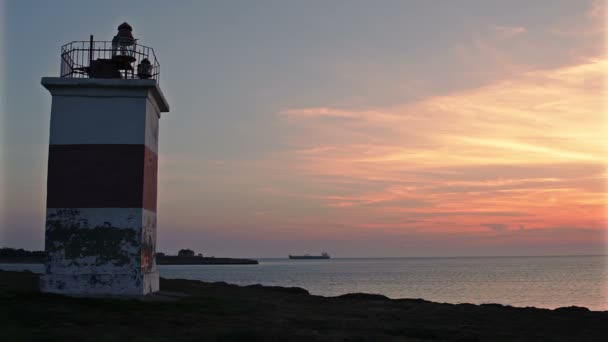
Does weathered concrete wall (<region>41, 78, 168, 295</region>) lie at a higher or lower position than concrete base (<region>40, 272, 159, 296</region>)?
higher

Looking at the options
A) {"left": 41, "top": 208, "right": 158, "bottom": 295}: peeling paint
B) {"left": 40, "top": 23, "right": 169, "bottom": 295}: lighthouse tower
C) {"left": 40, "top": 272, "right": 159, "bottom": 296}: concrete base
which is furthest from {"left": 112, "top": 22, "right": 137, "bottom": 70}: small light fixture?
{"left": 40, "top": 272, "right": 159, "bottom": 296}: concrete base

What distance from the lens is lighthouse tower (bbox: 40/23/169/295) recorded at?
2039cm

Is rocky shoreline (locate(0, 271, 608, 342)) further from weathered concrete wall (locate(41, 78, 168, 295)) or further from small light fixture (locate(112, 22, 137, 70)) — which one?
small light fixture (locate(112, 22, 137, 70))

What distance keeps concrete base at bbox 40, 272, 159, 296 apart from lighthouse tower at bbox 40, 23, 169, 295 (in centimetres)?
3

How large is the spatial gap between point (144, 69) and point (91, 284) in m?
7.54

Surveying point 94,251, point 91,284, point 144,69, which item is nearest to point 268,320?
point 91,284

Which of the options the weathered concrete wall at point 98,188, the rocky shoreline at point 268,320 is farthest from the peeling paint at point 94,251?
the rocky shoreline at point 268,320

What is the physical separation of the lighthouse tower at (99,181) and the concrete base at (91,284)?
3 cm

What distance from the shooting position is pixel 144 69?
21.7 meters

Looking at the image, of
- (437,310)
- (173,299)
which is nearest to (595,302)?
(437,310)

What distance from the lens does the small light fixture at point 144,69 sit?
21656 mm

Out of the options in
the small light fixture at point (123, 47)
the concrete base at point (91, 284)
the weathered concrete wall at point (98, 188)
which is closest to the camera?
the concrete base at point (91, 284)

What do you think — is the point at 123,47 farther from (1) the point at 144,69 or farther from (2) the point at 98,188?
(2) the point at 98,188

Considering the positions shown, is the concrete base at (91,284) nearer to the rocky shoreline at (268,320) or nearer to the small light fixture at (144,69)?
the rocky shoreline at (268,320)
